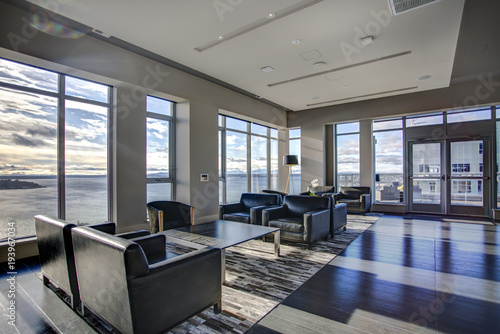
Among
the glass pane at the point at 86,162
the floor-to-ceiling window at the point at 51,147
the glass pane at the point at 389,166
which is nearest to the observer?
the floor-to-ceiling window at the point at 51,147

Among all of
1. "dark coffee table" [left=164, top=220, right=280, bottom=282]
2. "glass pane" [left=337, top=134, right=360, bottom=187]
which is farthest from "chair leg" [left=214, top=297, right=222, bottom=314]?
"glass pane" [left=337, top=134, right=360, bottom=187]

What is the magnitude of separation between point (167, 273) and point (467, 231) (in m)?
6.10

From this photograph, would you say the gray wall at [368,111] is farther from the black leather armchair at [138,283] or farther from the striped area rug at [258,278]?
the black leather armchair at [138,283]

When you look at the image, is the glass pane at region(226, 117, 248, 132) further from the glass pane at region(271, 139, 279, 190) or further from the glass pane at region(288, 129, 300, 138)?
the glass pane at region(288, 129, 300, 138)

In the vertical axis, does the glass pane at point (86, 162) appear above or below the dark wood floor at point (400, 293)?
above

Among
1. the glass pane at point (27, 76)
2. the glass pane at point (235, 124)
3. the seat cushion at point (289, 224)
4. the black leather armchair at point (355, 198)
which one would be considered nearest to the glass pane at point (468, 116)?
the black leather armchair at point (355, 198)

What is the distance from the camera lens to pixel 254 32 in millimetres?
3975

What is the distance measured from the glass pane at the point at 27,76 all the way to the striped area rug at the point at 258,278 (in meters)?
3.82

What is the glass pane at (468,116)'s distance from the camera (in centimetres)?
685

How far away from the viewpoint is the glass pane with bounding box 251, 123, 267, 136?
8656mm

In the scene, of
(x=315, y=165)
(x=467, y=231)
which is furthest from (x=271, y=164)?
(x=467, y=231)

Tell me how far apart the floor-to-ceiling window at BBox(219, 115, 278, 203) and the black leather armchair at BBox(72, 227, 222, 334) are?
16.4 ft

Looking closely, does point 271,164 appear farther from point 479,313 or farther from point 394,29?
point 479,313

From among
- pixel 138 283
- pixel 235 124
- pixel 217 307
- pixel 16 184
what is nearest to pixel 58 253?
pixel 138 283
